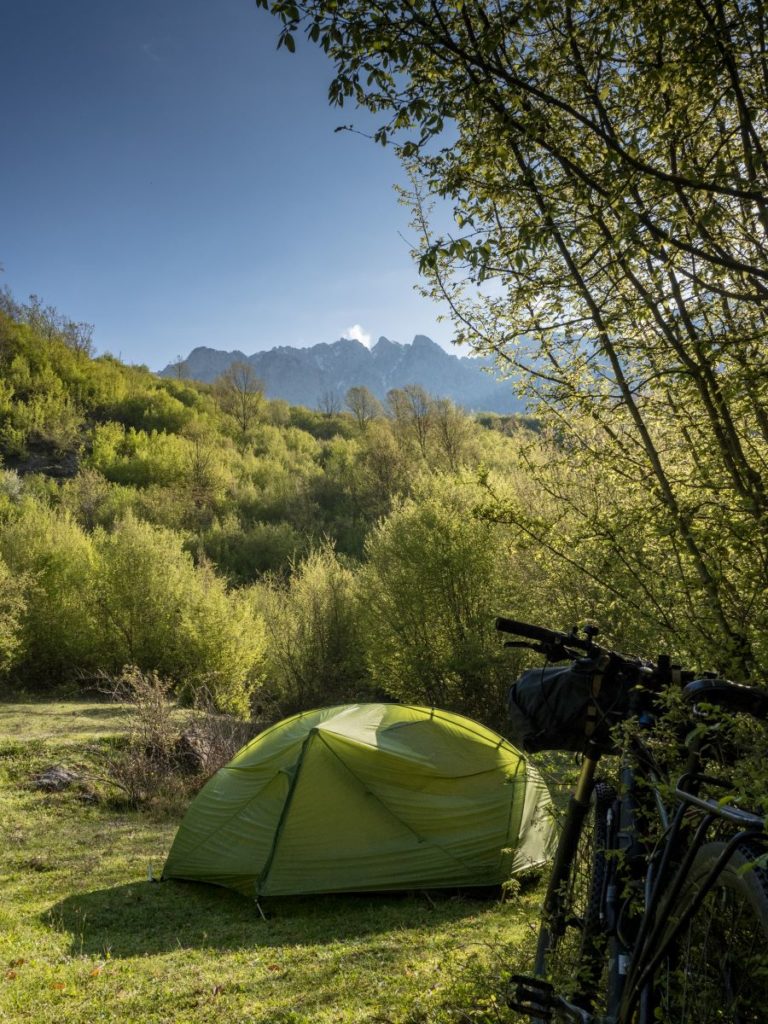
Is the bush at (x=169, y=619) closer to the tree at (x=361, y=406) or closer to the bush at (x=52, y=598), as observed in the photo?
the bush at (x=52, y=598)

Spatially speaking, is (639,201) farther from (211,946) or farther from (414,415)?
(414,415)

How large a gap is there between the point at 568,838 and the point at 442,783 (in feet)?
17.1

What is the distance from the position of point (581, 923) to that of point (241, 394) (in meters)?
54.6

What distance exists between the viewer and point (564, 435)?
435 centimetres

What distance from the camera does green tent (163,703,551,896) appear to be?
7.05 m

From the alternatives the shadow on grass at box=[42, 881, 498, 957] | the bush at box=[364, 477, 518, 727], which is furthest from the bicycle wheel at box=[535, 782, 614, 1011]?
the bush at box=[364, 477, 518, 727]

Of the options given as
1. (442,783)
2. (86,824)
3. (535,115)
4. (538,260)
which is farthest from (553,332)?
(86,824)

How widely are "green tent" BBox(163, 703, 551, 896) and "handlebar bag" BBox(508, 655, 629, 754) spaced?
499 cm

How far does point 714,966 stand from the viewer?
1.83m

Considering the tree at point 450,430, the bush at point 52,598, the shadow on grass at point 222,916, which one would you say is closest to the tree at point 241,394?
the tree at point 450,430

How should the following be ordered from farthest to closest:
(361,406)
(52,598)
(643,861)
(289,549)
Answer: (361,406), (289,549), (52,598), (643,861)

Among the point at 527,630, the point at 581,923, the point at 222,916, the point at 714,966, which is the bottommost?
the point at 222,916

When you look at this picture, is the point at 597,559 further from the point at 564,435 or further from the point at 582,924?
the point at 582,924

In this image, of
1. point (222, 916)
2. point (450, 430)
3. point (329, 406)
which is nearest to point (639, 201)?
point (222, 916)
